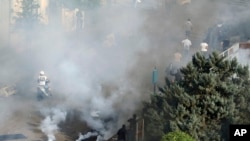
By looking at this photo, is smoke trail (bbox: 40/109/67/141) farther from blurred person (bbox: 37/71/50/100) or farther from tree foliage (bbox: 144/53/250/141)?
tree foliage (bbox: 144/53/250/141)

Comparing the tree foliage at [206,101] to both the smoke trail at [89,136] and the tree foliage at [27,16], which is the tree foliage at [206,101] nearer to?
the smoke trail at [89,136]

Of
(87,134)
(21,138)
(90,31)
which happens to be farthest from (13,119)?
(90,31)

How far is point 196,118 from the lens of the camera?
10.4 meters

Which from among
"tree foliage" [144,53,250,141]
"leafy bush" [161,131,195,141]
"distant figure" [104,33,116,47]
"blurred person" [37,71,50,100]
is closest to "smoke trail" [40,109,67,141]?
"blurred person" [37,71,50,100]

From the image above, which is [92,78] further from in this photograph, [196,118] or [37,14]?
[37,14]

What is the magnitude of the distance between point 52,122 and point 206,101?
5.56 m

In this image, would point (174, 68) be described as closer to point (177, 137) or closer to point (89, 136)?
point (89, 136)

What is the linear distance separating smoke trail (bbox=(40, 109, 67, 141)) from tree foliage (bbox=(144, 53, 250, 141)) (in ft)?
12.1

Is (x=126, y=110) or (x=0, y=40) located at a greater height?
(x=0, y=40)

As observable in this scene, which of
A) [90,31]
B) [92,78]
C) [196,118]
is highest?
[90,31]

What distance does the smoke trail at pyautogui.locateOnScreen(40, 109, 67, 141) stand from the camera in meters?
14.1

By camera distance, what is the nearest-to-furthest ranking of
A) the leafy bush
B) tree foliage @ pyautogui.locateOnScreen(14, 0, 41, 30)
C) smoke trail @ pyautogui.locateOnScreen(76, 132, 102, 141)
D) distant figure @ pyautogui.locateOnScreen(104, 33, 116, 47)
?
the leafy bush → smoke trail @ pyautogui.locateOnScreen(76, 132, 102, 141) → distant figure @ pyautogui.locateOnScreen(104, 33, 116, 47) → tree foliage @ pyautogui.locateOnScreen(14, 0, 41, 30)

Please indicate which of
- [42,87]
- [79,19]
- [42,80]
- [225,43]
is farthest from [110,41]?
[79,19]

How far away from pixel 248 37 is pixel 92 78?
5.25m
